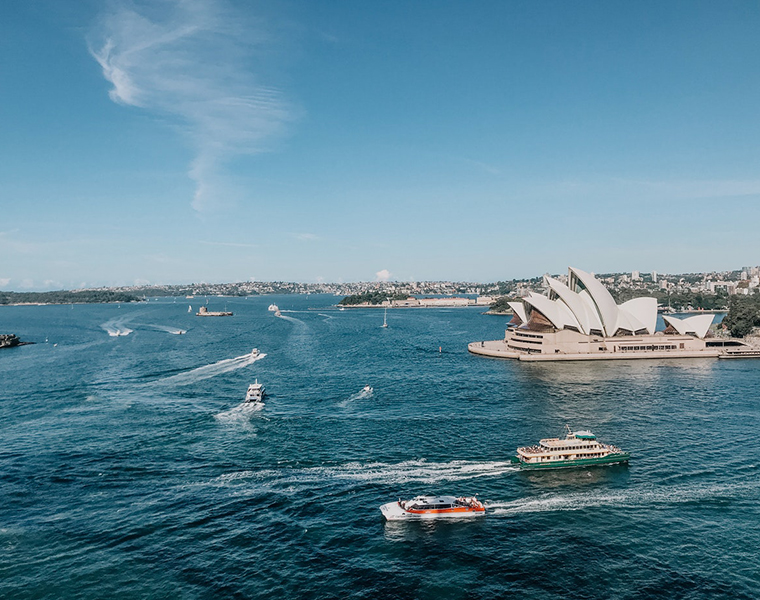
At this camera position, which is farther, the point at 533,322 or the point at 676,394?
the point at 533,322

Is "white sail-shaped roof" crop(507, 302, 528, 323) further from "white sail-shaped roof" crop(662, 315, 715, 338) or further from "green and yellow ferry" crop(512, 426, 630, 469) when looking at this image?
"green and yellow ferry" crop(512, 426, 630, 469)

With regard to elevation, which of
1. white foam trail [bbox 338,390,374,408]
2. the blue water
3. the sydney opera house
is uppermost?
the sydney opera house

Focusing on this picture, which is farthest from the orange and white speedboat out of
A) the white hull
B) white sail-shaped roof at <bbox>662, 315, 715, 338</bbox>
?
white sail-shaped roof at <bbox>662, 315, 715, 338</bbox>

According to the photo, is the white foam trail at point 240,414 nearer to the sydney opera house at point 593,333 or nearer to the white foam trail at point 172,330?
the sydney opera house at point 593,333

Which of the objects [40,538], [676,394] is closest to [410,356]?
[676,394]

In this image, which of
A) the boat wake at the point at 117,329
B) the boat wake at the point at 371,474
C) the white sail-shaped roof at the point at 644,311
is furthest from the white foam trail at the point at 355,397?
the boat wake at the point at 117,329

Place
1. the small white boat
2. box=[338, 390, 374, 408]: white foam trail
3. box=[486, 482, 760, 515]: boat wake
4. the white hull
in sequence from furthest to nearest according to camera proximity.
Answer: box=[338, 390, 374, 408]: white foam trail, the small white boat, box=[486, 482, 760, 515]: boat wake, the white hull

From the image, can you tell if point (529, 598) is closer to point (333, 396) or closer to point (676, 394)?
point (333, 396)
